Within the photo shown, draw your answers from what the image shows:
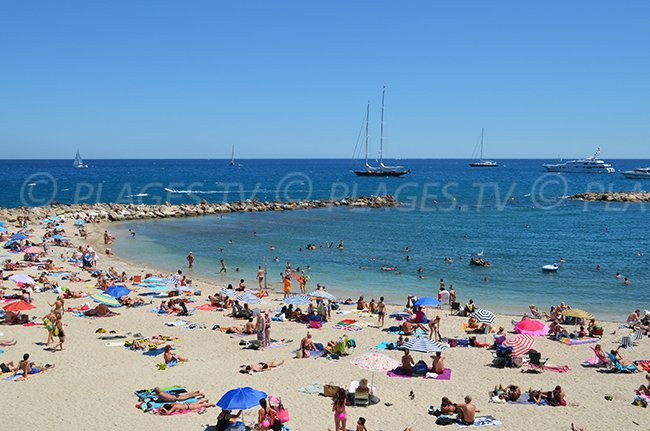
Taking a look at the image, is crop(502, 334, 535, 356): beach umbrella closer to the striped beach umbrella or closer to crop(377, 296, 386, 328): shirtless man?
the striped beach umbrella

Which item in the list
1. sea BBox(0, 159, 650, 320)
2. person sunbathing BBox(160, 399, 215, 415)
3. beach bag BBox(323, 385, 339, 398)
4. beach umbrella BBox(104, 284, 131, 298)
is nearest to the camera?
person sunbathing BBox(160, 399, 215, 415)

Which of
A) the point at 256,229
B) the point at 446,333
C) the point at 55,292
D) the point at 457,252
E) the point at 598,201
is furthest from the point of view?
the point at 598,201

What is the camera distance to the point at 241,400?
12.1 metres

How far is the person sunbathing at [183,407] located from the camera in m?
13.5

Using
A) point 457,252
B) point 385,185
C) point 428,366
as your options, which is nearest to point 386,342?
point 428,366

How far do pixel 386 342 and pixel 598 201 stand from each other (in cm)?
7075

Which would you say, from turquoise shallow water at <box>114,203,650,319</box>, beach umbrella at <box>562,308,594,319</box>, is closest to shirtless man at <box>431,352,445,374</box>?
beach umbrella at <box>562,308,594,319</box>

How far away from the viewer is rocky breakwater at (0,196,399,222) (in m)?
55.3

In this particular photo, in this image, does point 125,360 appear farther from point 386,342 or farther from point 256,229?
point 256,229

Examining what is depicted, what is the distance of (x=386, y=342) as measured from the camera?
19.7 m

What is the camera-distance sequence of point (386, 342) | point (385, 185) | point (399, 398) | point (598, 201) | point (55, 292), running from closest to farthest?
point (399, 398)
point (386, 342)
point (55, 292)
point (598, 201)
point (385, 185)

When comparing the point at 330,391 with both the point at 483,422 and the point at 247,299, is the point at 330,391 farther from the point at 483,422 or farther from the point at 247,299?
the point at 247,299

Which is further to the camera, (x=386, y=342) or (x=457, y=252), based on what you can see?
(x=457, y=252)

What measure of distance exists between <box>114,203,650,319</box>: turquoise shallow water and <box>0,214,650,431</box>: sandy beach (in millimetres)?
7583
